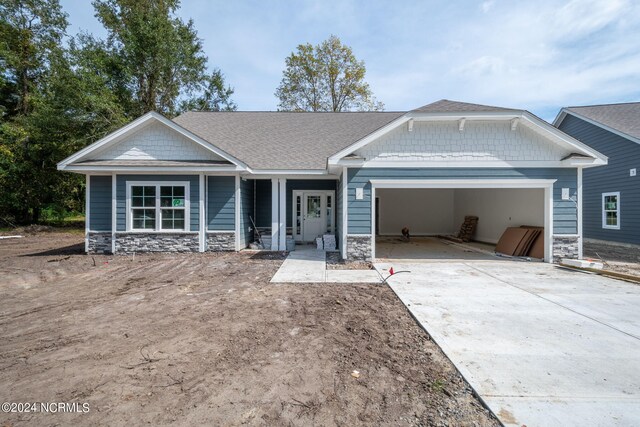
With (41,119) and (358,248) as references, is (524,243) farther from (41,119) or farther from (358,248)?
(41,119)

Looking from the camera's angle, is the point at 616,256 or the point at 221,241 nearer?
the point at 616,256

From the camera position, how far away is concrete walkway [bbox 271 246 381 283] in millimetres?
6633

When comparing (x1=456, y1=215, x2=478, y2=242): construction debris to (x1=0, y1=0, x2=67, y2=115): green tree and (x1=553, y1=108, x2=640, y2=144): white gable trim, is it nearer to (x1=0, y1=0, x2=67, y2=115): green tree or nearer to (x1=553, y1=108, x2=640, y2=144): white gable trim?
(x1=553, y1=108, x2=640, y2=144): white gable trim

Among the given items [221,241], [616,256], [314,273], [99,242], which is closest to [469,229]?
[616,256]

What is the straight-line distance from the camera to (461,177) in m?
8.55

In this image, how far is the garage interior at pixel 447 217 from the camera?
1009cm

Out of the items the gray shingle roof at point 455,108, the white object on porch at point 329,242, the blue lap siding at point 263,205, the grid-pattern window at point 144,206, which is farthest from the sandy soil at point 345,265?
the grid-pattern window at point 144,206

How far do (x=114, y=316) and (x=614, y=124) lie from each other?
18.3m

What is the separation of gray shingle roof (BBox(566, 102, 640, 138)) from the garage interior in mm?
5309

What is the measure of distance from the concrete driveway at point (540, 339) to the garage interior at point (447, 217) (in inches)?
135

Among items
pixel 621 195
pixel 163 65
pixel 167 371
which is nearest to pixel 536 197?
pixel 621 195

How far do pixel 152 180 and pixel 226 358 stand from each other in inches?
329

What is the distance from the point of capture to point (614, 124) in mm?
12250

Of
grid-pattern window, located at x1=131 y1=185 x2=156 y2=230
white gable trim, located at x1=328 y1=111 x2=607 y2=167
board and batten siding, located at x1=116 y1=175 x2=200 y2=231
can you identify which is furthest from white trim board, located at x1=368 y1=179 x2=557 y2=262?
grid-pattern window, located at x1=131 y1=185 x2=156 y2=230
